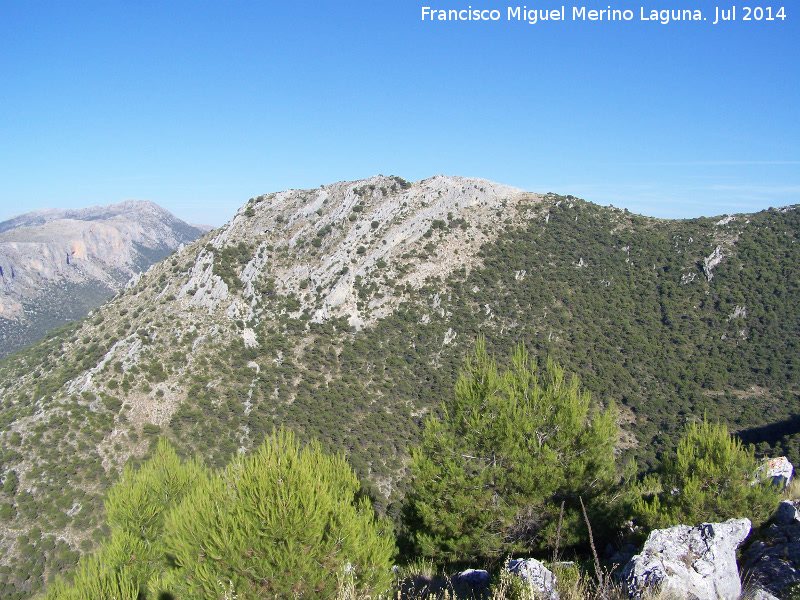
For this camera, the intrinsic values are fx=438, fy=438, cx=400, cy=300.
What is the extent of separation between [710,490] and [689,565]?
399 cm

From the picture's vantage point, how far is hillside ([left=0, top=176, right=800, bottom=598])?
24.0m

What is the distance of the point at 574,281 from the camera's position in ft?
121

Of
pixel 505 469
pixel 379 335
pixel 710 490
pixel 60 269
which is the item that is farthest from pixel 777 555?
pixel 60 269

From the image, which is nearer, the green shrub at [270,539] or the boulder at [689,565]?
the boulder at [689,565]

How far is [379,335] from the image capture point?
34.1 metres

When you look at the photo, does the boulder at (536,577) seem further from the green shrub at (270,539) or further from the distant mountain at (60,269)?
the distant mountain at (60,269)

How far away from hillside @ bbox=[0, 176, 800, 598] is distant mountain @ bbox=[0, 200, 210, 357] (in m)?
63.9

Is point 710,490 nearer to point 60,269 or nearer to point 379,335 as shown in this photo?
point 379,335

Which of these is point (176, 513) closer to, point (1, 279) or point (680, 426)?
point (680, 426)

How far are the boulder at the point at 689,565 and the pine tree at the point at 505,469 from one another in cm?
316

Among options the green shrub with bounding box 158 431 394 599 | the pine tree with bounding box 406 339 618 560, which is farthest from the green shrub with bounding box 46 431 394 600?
the pine tree with bounding box 406 339 618 560

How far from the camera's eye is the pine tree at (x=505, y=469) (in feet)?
30.0

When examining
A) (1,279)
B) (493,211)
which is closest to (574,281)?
(493,211)

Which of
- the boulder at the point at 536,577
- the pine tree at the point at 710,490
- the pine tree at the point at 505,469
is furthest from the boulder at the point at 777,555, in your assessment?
the pine tree at the point at 505,469
